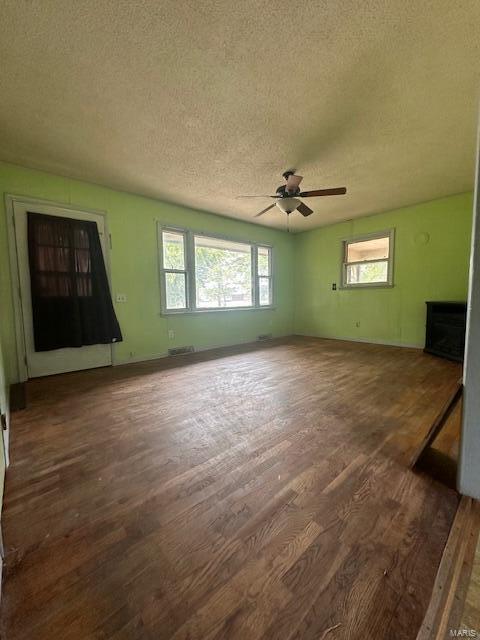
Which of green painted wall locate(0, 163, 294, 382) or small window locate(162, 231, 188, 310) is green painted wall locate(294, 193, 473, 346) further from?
small window locate(162, 231, 188, 310)

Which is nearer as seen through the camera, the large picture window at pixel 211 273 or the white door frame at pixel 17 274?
the white door frame at pixel 17 274

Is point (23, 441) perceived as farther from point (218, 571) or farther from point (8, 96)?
point (8, 96)

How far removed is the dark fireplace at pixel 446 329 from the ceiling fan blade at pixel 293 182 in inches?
118

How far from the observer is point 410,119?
7.72 feet

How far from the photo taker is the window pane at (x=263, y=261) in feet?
19.7

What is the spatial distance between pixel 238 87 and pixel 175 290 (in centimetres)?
318

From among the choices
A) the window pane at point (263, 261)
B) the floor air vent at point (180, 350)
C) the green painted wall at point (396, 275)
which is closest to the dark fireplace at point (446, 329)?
the green painted wall at point (396, 275)

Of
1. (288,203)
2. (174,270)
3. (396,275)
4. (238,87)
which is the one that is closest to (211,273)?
(174,270)

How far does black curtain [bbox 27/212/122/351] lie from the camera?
3.29m

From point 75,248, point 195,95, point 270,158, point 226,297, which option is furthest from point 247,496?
point 226,297

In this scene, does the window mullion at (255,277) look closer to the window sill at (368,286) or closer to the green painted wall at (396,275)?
the green painted wall at (396,275)

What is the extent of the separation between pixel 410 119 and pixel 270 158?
1.40 meters

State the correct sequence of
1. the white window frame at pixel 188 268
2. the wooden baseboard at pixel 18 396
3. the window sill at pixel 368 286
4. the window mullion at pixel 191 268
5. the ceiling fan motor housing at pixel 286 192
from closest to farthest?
the wooden baseboard at pixel 18 396 → the ceiling fan motor housing at pixel 286 192 → the white window frame at pixel 188 268 → the window mullion at pixel 191 268 → the window sill at pixel 368 286

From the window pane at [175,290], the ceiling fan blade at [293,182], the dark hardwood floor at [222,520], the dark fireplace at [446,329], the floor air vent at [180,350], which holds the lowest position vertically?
the dark hardwood floor at [222,520]
